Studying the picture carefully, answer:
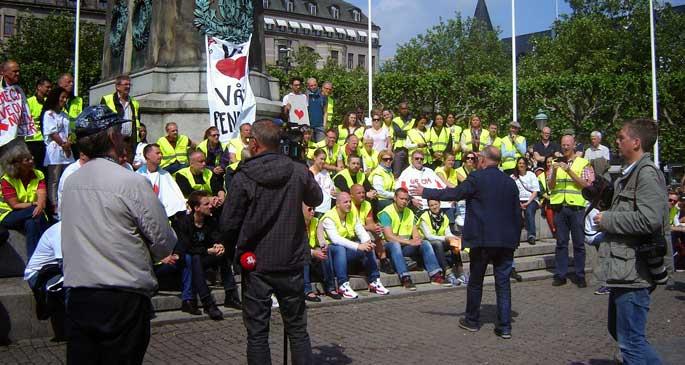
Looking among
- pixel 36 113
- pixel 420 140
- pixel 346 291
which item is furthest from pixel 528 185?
pixel 36 113

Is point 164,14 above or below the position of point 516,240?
above

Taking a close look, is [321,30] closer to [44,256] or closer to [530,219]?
[530,219]

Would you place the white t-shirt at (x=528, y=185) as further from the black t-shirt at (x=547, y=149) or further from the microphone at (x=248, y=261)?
the microphone at (x=248, y=261)

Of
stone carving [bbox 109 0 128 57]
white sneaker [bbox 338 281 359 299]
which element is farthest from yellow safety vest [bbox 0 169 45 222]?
stone carving [bbox 109 0 128 57]

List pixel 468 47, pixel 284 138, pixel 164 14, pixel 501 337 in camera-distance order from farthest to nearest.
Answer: pixel 468 47 → pixel 164 14 → pixel 501 337 → pixel 284 138

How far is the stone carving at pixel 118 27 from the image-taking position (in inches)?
597

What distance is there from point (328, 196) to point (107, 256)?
27.0 ft

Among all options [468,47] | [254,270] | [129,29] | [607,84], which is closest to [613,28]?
[468,47]

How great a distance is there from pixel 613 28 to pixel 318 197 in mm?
55763

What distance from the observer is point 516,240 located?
795 centimetres

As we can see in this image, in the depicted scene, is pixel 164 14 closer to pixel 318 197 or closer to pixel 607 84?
pixel 318 197

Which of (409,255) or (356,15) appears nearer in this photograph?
(409,255)

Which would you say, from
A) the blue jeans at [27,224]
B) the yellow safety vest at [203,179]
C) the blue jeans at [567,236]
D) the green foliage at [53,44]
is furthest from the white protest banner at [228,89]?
the green foliage at [53,44]

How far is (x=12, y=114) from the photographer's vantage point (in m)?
9.82
